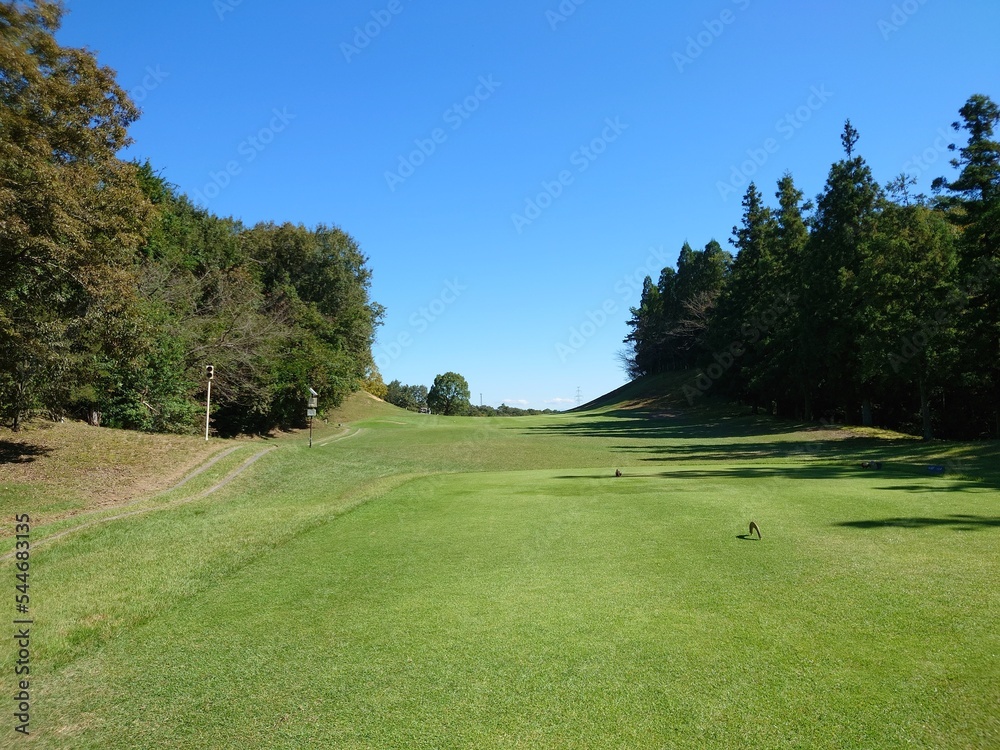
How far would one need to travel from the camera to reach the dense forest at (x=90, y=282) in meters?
13.6

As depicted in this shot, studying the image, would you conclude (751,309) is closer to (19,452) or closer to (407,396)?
(19,452)

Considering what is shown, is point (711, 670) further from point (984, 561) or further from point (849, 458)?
point (849, 458)

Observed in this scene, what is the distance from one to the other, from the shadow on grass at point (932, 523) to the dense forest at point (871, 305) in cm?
2064

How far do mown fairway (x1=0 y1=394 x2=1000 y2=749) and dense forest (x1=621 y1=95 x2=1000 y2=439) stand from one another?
765 inches

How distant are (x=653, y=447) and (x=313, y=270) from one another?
36972 mm

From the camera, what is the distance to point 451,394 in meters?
102

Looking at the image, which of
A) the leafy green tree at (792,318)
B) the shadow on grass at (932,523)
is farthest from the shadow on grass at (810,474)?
the leafy green tree at (792,318)

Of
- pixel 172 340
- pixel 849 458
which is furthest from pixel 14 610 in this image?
pixel 849 458

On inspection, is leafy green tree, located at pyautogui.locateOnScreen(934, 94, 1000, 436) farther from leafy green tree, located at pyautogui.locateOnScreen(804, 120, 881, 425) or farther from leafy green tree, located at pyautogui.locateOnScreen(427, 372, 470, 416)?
leafy green tree, located at pyautogui.locateOnScreen(427, 372, 470, 416)

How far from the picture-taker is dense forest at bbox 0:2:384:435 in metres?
13.6

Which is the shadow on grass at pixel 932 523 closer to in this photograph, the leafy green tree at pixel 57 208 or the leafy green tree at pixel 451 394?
the leafy green tree at pixel 57 208

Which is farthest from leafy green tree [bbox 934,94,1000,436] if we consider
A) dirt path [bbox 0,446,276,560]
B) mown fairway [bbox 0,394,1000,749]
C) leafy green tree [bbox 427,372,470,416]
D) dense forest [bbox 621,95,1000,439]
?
leafy green tree [bbox 427,372,470,416]

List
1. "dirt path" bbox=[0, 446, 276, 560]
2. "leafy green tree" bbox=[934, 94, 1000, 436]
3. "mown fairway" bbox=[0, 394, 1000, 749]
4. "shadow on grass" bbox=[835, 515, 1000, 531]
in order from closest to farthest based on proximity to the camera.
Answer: "mown fairway" bbox=[0, 394, 1000, 749]
"shadow on grass" bbox=[835, 515, 1000, 531]
"dirt path" bbox=[0, 446, 276, 560]
"leafy green tree" bbox=[934, 94, 1000, 436]

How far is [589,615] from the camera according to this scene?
5.52 meters
